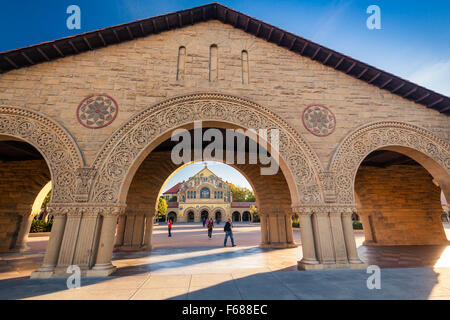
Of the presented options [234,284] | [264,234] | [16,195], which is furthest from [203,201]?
[234,284]

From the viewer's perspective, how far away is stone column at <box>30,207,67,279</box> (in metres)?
4.80

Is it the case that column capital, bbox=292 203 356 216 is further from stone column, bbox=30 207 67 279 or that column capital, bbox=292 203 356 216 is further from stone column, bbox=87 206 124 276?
stone column, bbox=30 207 67 279

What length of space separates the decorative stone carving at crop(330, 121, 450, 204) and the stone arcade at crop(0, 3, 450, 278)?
0.04 metres

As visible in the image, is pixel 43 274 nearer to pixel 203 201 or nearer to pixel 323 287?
pixel 323 287

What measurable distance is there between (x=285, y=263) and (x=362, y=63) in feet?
24.1

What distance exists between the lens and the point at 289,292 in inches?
150

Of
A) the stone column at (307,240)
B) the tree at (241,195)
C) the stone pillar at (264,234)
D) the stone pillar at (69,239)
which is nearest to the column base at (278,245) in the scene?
the stone pillar at (264,234)

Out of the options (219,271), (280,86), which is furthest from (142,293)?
(280,86)

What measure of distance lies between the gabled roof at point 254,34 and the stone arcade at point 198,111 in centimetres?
4

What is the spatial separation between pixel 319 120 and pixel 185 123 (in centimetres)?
443

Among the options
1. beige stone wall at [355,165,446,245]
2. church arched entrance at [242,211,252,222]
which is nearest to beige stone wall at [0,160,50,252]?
beige stone wall at [355,165,446,245]

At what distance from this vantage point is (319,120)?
676 centimetres

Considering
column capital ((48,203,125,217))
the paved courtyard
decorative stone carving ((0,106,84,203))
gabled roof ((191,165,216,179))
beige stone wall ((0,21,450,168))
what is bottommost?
the paved courtyard

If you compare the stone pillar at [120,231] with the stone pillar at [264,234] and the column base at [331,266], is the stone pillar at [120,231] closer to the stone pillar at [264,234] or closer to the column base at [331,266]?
the stone pillar at [264,234]
